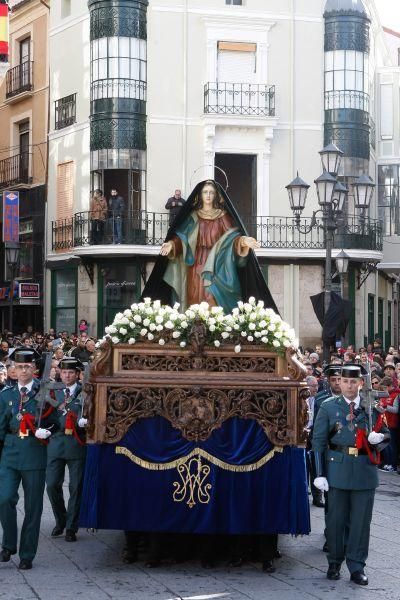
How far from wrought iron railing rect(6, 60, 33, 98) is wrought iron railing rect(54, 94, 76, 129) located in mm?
2075

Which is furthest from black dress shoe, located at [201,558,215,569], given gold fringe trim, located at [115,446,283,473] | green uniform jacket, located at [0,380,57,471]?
green uniform jacket, located at [0,380,57,471]

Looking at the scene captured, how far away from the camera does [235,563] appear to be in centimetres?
937

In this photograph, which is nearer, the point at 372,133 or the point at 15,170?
the point at 372,133

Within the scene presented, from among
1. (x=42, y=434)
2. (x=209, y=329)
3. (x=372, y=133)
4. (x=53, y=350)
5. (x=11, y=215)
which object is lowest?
(x=42, y=434)

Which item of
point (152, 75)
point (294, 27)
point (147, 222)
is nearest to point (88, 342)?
point (147, 222)

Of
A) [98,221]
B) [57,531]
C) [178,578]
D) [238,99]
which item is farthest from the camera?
[238,99]

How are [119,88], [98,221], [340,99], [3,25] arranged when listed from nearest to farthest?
[3,25] → [98,221] → [119,88] → [340,99]

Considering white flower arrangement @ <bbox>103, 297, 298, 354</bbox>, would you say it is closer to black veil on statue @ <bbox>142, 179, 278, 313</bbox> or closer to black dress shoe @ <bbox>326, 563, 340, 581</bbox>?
black veil on statue @ <bbox>142, 179, 278, 313</bbox>

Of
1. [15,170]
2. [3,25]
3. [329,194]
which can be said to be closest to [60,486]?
[329,194]

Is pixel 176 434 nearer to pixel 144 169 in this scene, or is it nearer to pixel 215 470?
pixel 215 470

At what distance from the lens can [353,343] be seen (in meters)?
32.0

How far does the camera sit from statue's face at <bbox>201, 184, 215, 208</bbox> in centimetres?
1087

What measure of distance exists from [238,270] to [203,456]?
2374mm

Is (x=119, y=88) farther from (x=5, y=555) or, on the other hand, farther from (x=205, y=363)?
(x=5, y=555)
